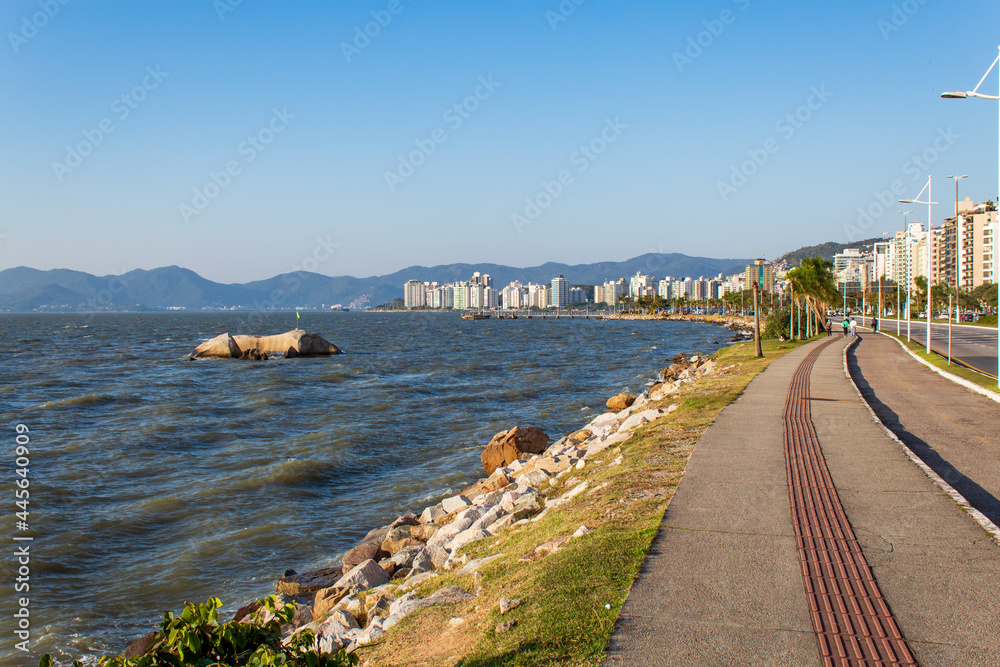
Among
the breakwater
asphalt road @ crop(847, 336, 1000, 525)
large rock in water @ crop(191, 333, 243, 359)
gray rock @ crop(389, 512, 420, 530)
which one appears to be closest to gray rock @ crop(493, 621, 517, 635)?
the breakwater

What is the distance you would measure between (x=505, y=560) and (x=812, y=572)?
3207 mm

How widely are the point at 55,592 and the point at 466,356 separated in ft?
156

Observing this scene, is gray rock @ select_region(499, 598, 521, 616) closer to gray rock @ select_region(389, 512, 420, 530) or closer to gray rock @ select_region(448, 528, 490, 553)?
gray rock @ select_region(448, 528, 490, 553)

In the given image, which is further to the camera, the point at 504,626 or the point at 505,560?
the point at 505,560

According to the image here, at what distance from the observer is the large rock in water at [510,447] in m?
17.8

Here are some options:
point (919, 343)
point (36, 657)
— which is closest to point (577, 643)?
point (36, 657)

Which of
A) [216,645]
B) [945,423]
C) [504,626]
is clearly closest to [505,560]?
[504,626]

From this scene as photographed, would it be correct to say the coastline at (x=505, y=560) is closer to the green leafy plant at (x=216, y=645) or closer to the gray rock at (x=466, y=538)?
the gray rock at (x=466, y=538)

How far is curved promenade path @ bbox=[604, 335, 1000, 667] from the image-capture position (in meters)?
4.64

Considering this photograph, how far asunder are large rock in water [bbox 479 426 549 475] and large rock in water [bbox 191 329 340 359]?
142ft

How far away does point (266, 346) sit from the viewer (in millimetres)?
58781

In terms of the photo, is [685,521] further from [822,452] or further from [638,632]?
[822,452]

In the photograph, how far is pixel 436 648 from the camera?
523 cm

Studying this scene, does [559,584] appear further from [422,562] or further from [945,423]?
[945,423]
